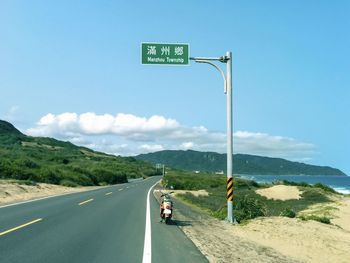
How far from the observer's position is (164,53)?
774 inches

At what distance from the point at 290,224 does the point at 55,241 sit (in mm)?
9171

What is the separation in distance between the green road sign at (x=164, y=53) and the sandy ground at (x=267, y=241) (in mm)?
6829

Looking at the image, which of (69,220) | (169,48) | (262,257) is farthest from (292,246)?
(169,48)

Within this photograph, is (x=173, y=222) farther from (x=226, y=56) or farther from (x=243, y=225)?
(x=226, y=56)

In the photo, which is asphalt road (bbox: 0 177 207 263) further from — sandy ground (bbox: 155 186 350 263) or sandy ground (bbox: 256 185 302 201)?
sandy ground (bbox: 256 185 302 201)

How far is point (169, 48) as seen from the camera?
64.6 ft

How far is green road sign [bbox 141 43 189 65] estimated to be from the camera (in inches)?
770

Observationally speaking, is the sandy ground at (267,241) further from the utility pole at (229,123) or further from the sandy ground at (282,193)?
the sandy ground at (282,193)

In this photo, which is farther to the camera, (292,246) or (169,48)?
(169,48)

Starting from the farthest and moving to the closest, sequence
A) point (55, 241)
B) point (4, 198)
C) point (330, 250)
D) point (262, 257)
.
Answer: point (4, 198), point (330, 250), point (55, 241), point (262, 257)

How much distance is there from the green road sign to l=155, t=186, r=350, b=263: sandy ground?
6.83m

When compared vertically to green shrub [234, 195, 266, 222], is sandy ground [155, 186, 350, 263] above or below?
below

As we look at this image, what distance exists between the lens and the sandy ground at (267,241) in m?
11.3

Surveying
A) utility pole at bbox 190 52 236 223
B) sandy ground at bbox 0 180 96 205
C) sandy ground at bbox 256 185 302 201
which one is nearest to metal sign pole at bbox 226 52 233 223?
utility pole at bbox 190 52 236 223
